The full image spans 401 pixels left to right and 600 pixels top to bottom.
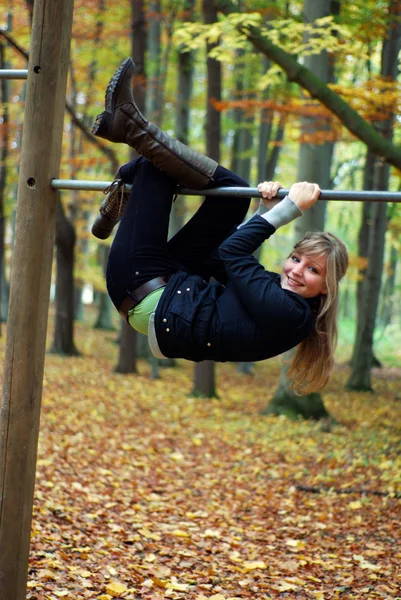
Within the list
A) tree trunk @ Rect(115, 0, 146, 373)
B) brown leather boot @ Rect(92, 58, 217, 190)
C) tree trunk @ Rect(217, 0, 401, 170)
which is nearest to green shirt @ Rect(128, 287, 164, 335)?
brown leather boot @ Rect(92, 58, 217, 190)

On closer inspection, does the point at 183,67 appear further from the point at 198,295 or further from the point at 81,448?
the point at 198,295

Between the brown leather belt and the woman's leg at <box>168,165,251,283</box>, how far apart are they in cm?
30

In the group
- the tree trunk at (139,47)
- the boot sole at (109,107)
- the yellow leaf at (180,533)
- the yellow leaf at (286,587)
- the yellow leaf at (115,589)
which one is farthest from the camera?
the tree trunk at (139,47)

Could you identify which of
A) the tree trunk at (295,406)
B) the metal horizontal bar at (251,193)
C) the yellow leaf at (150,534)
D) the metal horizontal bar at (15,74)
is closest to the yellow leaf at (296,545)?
the yellow leaf at (150,534)

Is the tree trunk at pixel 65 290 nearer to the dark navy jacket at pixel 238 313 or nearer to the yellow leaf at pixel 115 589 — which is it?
the yellow leaf at pixel 115 589

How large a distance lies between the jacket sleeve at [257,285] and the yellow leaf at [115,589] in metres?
2.24

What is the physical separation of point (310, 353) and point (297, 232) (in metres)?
6.30

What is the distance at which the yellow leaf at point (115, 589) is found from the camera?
172 inches

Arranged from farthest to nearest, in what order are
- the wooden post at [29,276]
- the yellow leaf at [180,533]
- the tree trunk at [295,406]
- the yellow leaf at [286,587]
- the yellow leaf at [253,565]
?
the tree trunk at [295,406]
the yellow leaf at [180,533]
the yellow leaf at [253,565]
the yellow leaf at [286,587]
the wooden post at [29,276]

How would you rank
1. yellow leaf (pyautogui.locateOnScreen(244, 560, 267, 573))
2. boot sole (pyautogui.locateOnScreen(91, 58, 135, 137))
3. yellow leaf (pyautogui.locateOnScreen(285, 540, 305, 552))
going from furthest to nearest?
yellow leaf (pyautogui.locateOnScreen(285, 540, 305, 552))
yellow leaf (pyautogui.locateOnScreen(244, 560, 267, 573))
boot sole (pyautogui.locateOnScreen(91, 58, 135, 137))

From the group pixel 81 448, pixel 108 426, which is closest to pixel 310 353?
pixel 81 448

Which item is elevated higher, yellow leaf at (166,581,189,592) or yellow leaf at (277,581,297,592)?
yellow leaf at (166,581,189,592)

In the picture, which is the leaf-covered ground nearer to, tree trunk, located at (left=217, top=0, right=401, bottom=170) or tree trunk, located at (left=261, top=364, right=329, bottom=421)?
tree trunk, located at (left=261, top=364, right=329, bottom=421)

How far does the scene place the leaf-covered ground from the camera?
4.82m
